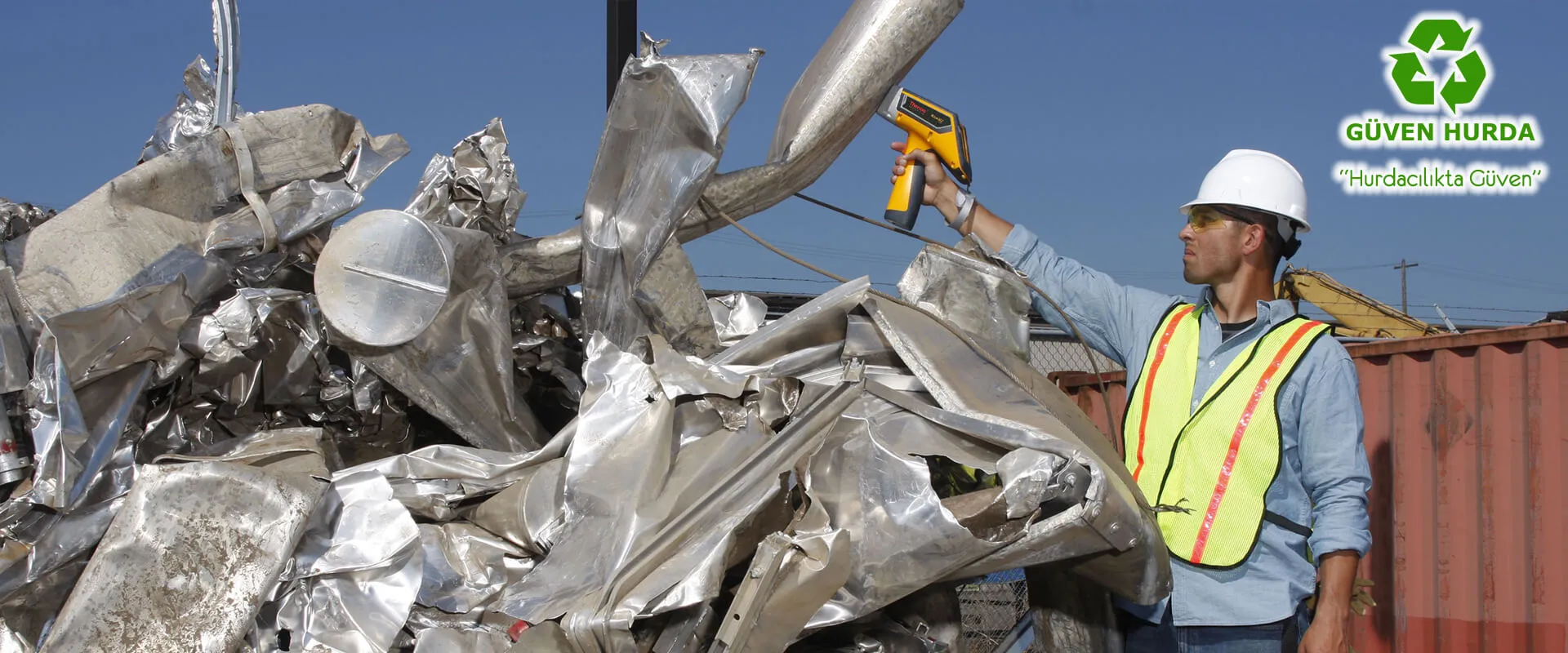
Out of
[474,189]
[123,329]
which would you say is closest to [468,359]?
[474,189]

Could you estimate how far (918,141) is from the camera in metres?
2.77

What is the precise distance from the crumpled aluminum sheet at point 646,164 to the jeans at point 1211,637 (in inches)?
48.6

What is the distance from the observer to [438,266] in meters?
2.41

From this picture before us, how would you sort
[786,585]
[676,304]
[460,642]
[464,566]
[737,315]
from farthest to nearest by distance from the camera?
[737,315] < [676,304] < [464,566] < [460,642] < [786,585]

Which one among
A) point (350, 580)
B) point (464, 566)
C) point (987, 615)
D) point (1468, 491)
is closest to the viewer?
point (350, 580)

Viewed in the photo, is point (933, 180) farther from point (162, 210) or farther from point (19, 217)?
point (19, 217)

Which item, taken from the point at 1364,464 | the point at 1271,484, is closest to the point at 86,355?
the point at 1271,484

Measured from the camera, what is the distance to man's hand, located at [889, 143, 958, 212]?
9.10 ft

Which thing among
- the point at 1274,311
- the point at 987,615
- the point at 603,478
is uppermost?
the point at 1274,311

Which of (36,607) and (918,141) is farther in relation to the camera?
(918,141)

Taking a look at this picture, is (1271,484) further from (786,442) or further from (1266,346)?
(786,442)

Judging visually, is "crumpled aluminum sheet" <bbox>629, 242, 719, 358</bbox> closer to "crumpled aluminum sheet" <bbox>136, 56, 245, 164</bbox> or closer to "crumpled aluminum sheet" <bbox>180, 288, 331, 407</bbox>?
"crumpled aluminum sheet" <bbox>180, 288, 331, 407</bbox>

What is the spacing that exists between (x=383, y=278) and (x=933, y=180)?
4.03ft

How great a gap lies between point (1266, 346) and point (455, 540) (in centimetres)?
167
